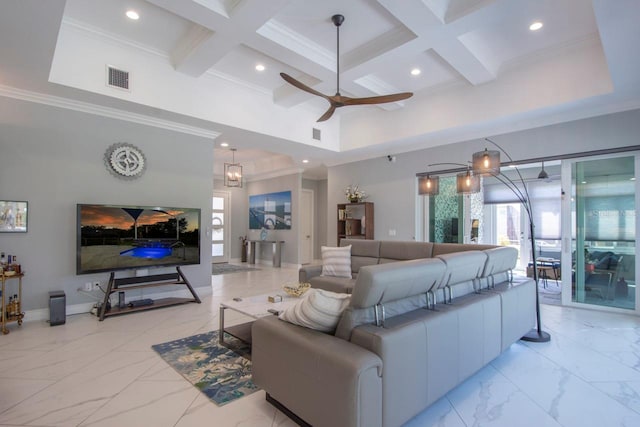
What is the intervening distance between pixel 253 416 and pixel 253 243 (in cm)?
781

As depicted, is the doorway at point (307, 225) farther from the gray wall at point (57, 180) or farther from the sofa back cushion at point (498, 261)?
the sofa back cushion at point (498, 261)

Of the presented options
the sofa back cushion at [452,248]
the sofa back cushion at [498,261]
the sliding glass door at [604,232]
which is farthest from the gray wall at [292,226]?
the sofa back cushion at [498,261]

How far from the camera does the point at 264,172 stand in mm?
9586

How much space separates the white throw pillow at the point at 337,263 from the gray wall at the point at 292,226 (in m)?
3.86

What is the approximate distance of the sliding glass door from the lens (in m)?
4.35

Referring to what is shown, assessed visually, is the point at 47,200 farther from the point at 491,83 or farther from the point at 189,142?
the point at 491,83

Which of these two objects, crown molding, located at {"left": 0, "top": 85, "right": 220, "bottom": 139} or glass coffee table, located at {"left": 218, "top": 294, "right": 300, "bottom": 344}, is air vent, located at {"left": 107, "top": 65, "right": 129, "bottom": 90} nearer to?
crown molding, located at {"left": 0, "top": 85, "right": 220, "bottom": 139}

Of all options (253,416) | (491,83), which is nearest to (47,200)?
(253,416)

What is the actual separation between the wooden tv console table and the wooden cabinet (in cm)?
346

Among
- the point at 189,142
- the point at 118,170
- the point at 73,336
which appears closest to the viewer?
the point at 73,336

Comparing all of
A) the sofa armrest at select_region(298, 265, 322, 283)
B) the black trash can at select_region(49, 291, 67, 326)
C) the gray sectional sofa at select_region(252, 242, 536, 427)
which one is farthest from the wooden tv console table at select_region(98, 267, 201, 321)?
the gray sectional sofa at select_region(252, 242, 536, 427)

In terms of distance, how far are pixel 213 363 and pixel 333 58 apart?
3.72 metres

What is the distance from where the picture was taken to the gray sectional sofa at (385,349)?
63.1 inches

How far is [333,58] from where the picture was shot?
4.19m
